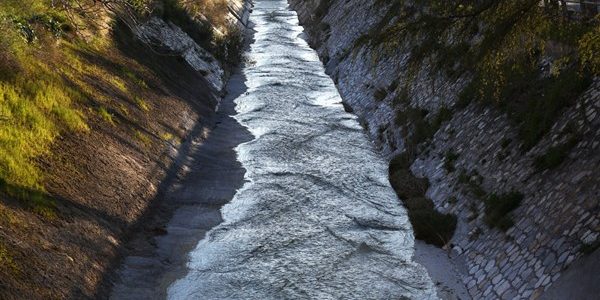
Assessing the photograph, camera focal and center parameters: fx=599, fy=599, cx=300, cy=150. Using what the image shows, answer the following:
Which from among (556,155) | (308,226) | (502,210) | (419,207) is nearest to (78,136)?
(308,226)

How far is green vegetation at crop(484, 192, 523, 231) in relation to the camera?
50.9 feet

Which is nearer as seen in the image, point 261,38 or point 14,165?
point 14,165

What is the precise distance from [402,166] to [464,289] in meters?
8.37

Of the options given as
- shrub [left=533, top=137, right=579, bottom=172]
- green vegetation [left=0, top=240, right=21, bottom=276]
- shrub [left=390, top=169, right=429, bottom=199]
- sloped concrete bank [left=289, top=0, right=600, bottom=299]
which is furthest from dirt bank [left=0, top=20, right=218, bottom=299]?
shrub [left=533, top=137, right=579, bottom=172]

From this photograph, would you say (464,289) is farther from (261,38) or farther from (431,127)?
(261,38)

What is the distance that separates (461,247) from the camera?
648 inches

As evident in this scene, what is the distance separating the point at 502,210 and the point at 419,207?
3.64 metres

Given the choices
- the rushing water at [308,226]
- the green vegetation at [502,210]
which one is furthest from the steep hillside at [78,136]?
the green vegetation at [502,210]

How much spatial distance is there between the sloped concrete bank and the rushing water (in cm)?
141

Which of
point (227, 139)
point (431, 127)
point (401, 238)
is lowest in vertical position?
point (227, 139)

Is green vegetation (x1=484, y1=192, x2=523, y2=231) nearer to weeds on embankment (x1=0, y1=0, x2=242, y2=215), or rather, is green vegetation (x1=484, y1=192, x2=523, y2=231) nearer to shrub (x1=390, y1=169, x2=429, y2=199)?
shrub (x1=390, y1=169, x2=429, y2=199)

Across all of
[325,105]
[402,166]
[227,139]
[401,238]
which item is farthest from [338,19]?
[401,238]

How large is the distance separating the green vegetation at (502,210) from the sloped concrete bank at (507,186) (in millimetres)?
166

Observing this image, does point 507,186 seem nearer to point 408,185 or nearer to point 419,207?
point 419,207
